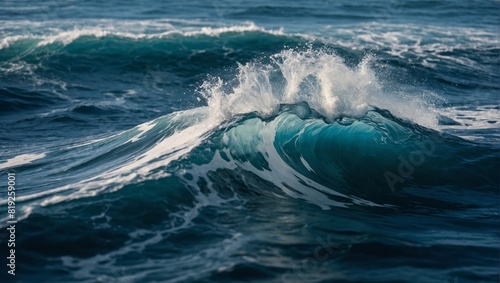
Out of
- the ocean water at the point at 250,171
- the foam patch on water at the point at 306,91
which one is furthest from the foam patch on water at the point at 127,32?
the foam patch on water at the point at 306,91

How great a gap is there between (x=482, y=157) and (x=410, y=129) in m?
1.38

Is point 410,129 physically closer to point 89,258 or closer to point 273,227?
point 273,227

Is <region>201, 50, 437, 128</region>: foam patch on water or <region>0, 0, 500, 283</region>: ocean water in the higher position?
<region>201, 50, 437, 128</region>: foam patch on water

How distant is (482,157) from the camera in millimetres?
12930

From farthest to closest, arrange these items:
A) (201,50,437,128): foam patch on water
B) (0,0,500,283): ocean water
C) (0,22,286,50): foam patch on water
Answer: (0,22,286,50): foam patch on water
(201,50,437,128): foam patch on water
(0,0,500,283): ocean water

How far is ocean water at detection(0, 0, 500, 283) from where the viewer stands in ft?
27.3

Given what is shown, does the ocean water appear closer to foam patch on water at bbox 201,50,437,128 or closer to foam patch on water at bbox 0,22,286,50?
foam patch on water at bbox 201,50,437,128

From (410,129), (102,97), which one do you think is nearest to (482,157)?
(410,129)

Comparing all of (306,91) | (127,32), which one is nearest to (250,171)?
(306,91)

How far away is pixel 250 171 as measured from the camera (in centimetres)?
1127

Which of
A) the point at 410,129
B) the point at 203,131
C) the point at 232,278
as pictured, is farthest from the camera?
the point at 410,129

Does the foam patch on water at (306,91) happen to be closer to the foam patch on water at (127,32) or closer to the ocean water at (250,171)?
the ocean water at (250,171)

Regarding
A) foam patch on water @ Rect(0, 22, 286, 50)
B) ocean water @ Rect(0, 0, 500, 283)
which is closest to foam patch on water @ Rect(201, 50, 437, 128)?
ocean water @ Rect(0, 0, 500, 283)

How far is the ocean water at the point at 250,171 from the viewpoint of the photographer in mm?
8320
